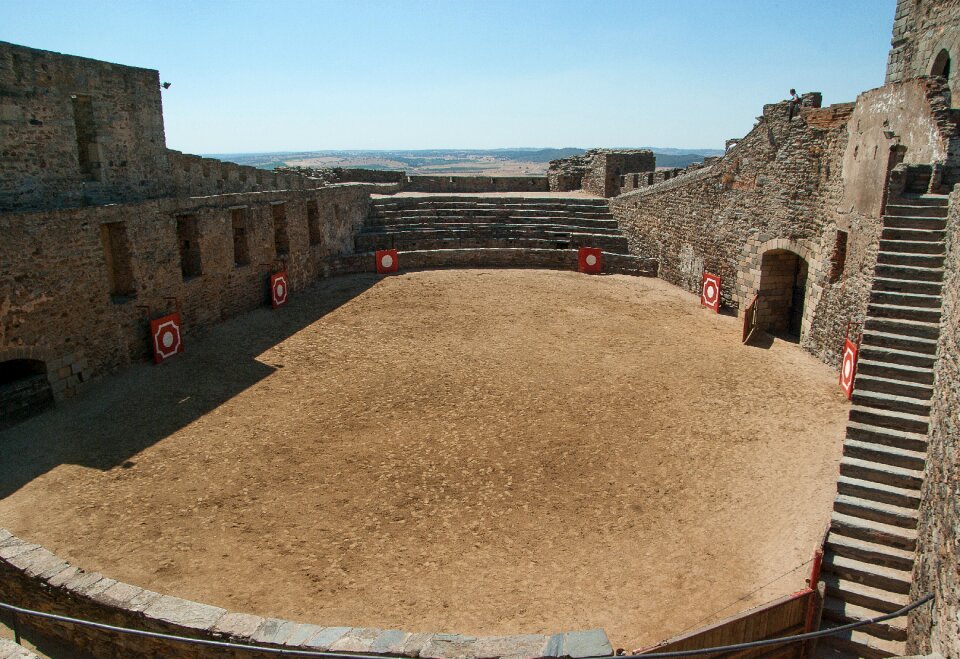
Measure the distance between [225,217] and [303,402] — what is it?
20.3 feet

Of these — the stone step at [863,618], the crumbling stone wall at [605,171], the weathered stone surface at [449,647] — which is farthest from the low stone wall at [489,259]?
the weathered stone surface at [449,647]

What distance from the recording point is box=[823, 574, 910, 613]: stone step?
20.7 feet

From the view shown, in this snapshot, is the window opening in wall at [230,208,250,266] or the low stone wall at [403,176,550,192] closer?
the window opening in wall at [230,208,250,266]

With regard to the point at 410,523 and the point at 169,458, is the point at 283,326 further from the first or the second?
the point at 410,523

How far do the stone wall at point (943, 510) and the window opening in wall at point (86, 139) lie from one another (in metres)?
14.5

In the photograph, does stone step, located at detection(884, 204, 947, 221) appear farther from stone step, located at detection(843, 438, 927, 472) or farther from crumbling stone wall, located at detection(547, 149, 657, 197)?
crumbling stone wall, located at detection(547, 149, 657, 197)

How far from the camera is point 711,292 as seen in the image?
51.7 ft

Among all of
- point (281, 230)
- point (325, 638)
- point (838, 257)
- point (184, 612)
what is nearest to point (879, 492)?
point (838, 257)

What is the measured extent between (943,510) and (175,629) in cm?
666

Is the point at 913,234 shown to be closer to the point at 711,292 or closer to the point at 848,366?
the point at 848,366

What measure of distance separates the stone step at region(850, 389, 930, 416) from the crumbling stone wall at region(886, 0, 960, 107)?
25.7ft

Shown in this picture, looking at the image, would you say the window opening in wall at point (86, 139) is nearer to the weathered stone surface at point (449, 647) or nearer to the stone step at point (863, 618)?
the weathered stone surface at point (449, 647)

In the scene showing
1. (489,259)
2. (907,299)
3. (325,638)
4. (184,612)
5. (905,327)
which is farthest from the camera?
(489,259)

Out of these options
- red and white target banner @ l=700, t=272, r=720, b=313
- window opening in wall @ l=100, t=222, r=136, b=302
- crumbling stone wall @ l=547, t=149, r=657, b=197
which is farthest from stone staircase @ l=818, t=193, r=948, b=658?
crumbling stone wall @ l=547, t=149, r=657, b=197
